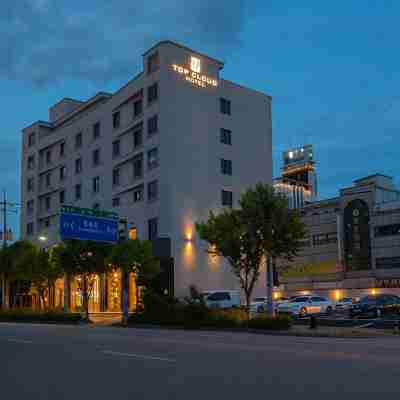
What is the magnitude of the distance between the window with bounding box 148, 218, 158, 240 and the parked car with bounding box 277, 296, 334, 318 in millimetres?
13537

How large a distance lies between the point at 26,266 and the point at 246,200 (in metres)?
25.3

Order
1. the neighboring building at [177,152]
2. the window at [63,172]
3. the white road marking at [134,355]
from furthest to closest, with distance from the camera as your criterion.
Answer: the window at [63,172] → the neighboring building at [177,152] → the white road marking at [134,355]

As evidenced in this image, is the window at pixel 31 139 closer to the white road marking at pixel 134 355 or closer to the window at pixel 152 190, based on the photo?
the window at pixel 152 190

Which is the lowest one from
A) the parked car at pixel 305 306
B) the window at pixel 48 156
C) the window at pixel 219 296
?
the parked car at pixel 305 306

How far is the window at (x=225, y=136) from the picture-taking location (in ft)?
177

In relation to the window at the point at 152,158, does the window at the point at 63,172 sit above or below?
above

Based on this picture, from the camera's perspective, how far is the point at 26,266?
163 ft

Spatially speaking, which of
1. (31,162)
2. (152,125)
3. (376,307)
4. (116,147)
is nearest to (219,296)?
(376,307)

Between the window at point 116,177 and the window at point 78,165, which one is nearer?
the window at point 116,177

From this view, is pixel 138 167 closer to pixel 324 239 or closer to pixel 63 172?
pixel 63 172

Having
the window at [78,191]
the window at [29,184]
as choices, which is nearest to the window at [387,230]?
the window at [78,191]

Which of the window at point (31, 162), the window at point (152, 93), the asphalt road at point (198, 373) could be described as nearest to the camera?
the asphalt road at point (198, 373)

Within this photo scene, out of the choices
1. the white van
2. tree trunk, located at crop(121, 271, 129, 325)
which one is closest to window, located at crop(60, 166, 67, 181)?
tree trunk, located at crop(121, 271, 129, 325)

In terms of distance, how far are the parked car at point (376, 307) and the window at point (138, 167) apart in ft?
75.8
